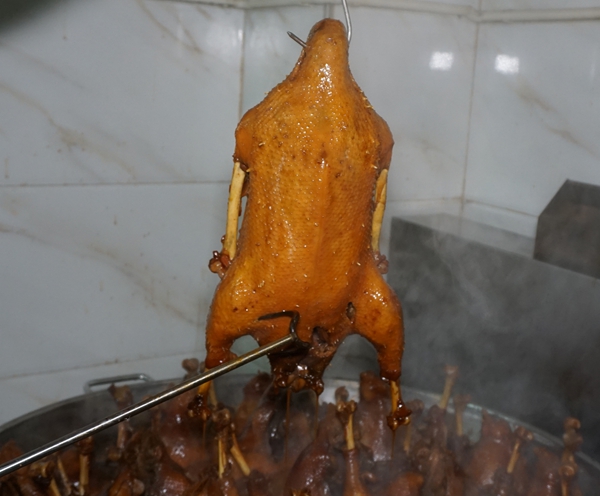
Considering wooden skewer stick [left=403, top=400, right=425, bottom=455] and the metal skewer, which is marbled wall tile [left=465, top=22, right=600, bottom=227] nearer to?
wooden skewer stick [left=403, top=400, right=425, bottom=455]

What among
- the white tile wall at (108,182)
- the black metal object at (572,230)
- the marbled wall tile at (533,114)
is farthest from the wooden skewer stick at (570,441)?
the white tile wall at (108,182)

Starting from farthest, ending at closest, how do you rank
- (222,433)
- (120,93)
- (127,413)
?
(120,93)
(222,433)
(127,413)

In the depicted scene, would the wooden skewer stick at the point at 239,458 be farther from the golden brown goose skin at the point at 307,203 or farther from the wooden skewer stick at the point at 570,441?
the wooden skewer stick at the point at 570,441

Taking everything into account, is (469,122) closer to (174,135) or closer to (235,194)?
(174,135)

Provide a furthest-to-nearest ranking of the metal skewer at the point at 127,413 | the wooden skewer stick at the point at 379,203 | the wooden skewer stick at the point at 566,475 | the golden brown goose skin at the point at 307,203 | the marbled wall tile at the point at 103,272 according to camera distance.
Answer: the marbled wall tile at the point at 103,272 → the wooden skewer stick at the point at 566,475 → the wooden skewer stick at the point at 379,203 → the golden brown goose skin at the point at 307,203 → the metal skewer at the point at 127,413

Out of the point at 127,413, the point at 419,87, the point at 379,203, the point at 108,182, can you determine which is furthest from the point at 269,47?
the point at 127,413
